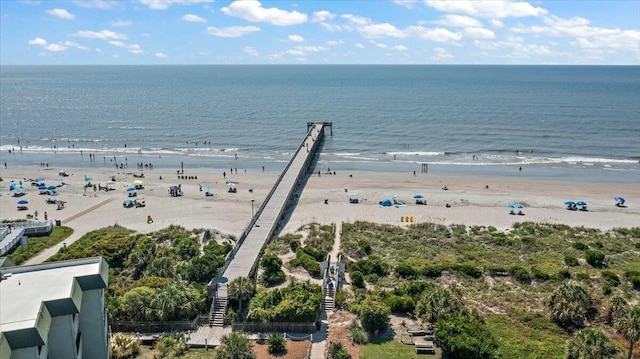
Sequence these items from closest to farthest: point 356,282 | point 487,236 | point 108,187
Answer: point 356,282
point 487,236
point 108,187

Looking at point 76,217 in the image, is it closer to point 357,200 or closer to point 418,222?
point 357,200

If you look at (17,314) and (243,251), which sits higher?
(17,314)

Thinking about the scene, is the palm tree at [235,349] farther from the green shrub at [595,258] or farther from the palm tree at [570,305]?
the green shrub at [595,258]

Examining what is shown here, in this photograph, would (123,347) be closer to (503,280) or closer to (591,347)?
(591,347)

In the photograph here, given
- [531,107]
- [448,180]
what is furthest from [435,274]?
[531,107]

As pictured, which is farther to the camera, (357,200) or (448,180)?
(448,180)

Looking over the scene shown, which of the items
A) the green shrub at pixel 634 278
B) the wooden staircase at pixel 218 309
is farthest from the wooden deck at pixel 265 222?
the green shrub at pixel 634 278

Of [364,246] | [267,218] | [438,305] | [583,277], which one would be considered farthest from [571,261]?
[267,218]
